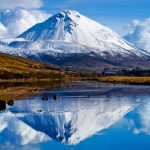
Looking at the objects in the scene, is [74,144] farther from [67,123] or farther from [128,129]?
[67,123]

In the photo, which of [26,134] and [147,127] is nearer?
[26,134]

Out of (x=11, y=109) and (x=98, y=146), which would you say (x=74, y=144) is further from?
(x=11, y=109)

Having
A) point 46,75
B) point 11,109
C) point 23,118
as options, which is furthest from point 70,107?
point 46,75

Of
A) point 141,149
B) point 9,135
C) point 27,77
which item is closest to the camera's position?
point 141,149

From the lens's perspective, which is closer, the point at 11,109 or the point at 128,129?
the point at 128,129

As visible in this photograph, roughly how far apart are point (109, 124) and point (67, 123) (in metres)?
3.45

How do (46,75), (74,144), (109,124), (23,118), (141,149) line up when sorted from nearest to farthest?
(141,149) < (74,144) < (109,124) < (23,118) < (46,75)

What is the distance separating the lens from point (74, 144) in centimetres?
2950

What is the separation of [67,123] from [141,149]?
12051mm

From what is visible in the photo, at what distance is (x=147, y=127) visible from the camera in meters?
36.2

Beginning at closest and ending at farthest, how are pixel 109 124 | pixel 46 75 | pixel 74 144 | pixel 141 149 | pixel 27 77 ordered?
pixel 141 149, pixel 74 144, pixel 109 124, pixel 27 77, pixel 46 75

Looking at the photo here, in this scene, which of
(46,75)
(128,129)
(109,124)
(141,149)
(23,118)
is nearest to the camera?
(141,149)

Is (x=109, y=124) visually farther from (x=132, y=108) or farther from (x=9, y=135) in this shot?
(x=132, y=108)

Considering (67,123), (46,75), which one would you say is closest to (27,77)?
(46,75)
